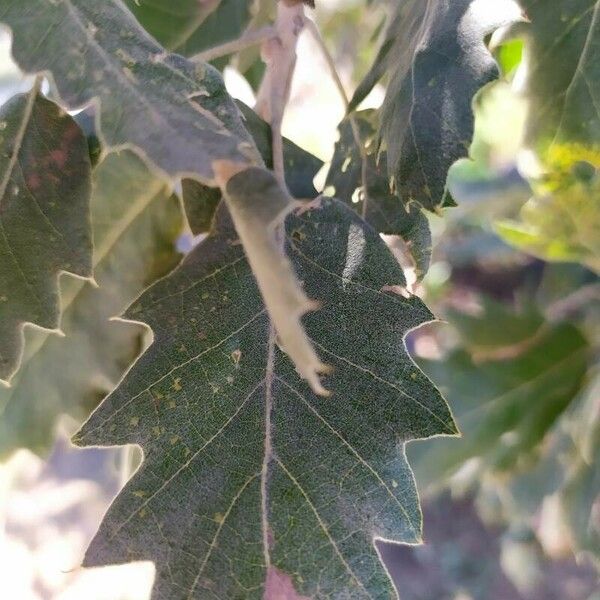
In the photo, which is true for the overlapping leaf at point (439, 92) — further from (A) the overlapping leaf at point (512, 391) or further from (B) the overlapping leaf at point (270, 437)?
(A) the overlapping leaf at point (512, 391)

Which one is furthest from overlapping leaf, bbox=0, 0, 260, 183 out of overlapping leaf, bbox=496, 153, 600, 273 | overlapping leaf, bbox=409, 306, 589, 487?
overlapping leaf, bbox=409, 306, 589, 487

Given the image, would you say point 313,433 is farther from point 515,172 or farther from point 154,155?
point 515,172

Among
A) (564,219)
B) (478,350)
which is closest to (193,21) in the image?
(564,219)

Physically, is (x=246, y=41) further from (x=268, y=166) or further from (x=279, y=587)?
(x=279, y=587)

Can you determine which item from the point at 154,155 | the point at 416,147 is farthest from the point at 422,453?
the point at 154,155

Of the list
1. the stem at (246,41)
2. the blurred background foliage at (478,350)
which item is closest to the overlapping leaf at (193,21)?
the blurred background foliage at (478,350)

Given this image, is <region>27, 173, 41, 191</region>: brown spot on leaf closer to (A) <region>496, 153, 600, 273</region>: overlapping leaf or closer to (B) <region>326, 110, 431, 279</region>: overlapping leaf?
(B) <region>326, 110, 431, 279</region>: overlapping leaf
